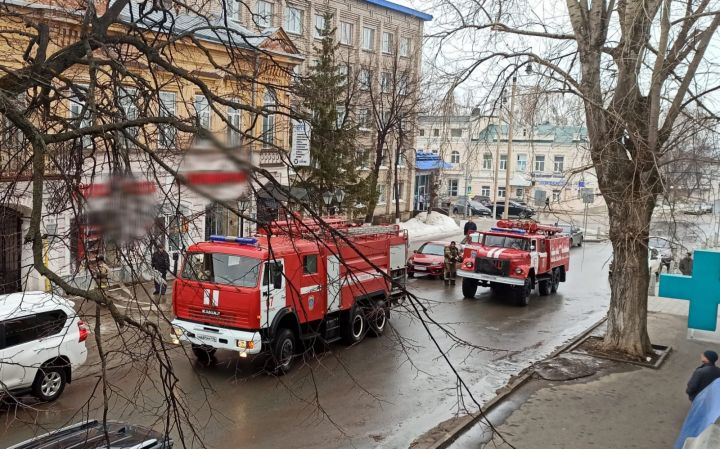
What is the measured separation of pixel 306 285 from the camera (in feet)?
42.8

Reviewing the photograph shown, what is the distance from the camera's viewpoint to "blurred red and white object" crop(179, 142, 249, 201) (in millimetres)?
2959

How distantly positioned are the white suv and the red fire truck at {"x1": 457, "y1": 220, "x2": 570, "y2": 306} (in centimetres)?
1291

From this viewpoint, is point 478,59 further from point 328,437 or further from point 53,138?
point 53,138

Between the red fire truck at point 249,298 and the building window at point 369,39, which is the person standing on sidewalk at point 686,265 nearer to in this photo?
the red fire truck at point 249,298

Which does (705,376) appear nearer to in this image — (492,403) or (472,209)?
(492,403)

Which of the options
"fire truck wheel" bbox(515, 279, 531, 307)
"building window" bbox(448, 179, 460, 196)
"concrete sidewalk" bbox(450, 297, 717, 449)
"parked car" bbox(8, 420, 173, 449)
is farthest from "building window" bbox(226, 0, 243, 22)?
"building window" bbox(448, 179, 460, 196)

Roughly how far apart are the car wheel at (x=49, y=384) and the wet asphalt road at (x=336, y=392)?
7.8 inches

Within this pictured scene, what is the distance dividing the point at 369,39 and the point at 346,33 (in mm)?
2173

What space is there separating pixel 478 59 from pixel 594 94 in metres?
2.50

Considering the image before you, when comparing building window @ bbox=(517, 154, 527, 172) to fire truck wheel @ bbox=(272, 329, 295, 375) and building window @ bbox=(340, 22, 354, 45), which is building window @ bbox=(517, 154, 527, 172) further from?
fire truck wheel @ bbox=(272, 329, 295, 375)

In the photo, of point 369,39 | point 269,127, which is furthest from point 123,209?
point 369,39

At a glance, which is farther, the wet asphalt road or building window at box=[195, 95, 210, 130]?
the wet asphalt road

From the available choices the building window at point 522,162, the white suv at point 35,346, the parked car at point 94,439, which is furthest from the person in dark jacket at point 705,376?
the building window at point 522,162

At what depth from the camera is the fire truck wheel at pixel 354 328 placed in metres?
14.3
